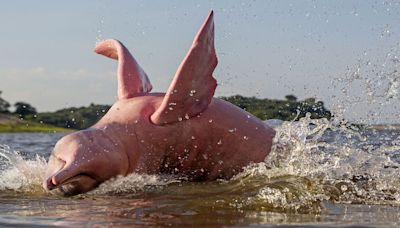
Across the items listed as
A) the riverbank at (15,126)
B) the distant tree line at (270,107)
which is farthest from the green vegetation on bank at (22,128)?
the distant tree line at (270,107)

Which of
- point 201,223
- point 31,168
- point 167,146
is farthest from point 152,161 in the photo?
point 201,223

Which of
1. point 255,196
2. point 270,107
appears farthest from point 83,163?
point 270,107

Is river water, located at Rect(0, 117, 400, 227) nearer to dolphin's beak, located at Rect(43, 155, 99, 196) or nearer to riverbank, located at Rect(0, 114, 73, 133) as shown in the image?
dolphin's beak, located at Rect(43, 155, 99, 196)

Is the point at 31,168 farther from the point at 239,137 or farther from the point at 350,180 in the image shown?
the point at 350,180

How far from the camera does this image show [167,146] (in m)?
6.72

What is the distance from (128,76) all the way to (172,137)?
117cm

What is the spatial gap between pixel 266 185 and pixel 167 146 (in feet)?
3.79

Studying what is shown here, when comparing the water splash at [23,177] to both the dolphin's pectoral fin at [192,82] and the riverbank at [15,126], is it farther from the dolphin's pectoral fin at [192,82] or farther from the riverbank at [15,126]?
the riverbank at [15,126]

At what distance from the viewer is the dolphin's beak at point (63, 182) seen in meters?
5.82

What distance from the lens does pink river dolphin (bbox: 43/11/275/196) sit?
6180 millimetres

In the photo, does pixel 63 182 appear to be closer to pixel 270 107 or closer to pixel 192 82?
pixel 192 82

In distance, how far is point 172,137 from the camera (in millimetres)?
6719

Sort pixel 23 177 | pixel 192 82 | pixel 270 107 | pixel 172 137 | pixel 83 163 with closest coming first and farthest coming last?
pixel 83 163 < pixel 192 82 < pixel 172 137 < pixel 23 177 < pixel 270 107

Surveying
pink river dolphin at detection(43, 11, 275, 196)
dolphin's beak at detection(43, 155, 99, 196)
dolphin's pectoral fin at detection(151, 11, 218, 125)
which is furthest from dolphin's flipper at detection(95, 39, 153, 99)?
dolphin's beak at detection(43, 155, 99, 196)
